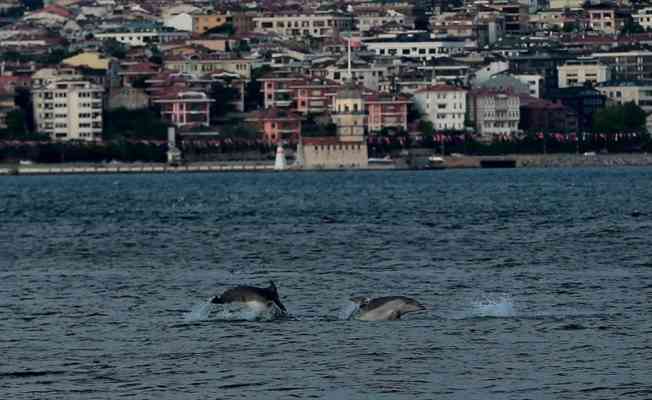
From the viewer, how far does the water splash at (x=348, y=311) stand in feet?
116

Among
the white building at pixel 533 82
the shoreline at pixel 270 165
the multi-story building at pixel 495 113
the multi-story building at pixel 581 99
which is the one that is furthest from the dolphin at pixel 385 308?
the white building at pixel 533 82

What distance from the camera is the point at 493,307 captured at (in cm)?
3616

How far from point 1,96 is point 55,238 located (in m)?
105

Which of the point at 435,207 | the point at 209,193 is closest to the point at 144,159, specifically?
the point at 209,193

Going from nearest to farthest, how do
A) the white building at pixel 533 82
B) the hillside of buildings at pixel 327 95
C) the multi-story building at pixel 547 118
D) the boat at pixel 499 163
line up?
the boat at pixel 499 163, the hillside of buildings at pixel 327 95, the multi-story building at pixel 547 118, the white building at pixel 533 82

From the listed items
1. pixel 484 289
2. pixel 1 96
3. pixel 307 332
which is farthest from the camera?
pixel 1 96

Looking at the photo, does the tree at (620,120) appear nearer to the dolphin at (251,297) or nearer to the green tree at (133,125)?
the green tree at (133,125)

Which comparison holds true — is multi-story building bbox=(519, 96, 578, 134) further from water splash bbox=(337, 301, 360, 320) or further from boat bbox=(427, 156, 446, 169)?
water splash bbox=(337, 301, 360, 320)

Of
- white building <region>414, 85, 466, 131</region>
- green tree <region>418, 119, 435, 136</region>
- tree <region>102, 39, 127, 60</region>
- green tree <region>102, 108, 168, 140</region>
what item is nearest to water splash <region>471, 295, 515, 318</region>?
green tree <region>102, 108, 168, 140</region>

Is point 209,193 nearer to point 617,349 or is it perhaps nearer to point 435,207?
point 435,207

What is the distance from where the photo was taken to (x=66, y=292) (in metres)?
40.6

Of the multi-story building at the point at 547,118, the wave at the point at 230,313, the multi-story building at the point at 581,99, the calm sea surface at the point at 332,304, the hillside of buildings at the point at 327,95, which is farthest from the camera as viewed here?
the multi-story building at the point at 581,99

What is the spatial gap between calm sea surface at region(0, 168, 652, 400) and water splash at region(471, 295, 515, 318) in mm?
34

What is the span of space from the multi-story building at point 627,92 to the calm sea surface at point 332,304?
96661mm
